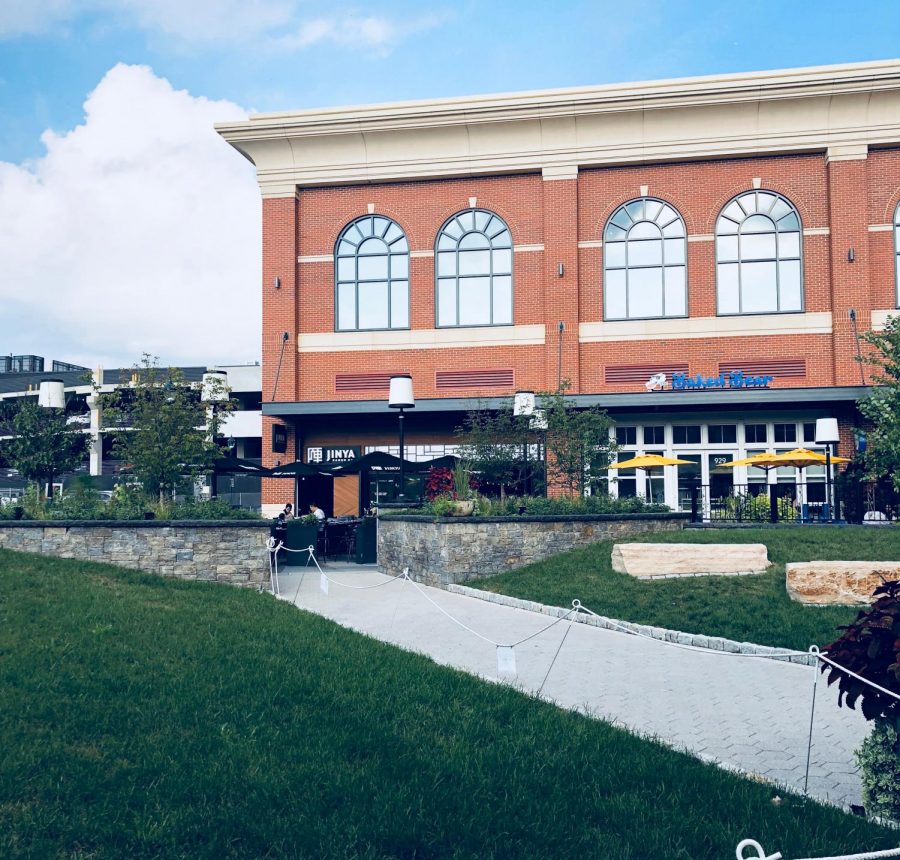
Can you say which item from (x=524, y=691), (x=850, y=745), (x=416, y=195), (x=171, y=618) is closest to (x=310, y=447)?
(x=416, y=195)

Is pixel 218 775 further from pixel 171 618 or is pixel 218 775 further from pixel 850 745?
pixel 171 618

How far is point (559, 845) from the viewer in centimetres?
486

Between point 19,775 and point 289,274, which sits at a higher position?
point 289,274

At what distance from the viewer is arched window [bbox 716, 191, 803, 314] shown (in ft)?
90.6

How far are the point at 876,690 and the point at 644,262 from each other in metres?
24.6

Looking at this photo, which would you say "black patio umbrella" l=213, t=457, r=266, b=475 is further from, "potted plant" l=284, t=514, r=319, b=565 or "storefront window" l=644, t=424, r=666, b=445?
"storefront window" l=644, t=424, r=666, b=445

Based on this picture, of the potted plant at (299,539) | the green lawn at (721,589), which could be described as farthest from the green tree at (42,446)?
the green lawn at (721,589)

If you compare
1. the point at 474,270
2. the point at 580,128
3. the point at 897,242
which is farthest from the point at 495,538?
the point at 897,242

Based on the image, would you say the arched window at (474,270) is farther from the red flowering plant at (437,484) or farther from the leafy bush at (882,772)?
the leafy bush at (882,772)

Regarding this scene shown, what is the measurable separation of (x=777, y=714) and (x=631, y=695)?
1317mm

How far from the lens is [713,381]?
27391 millimetres

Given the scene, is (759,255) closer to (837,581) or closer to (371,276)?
(371,276)

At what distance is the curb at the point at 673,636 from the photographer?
33.4 feet

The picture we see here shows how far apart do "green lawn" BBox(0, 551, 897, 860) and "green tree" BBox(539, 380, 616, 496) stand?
10.9 m
